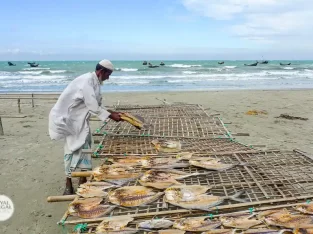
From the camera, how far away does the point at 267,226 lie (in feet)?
8.78

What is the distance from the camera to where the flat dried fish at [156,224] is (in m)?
2.61

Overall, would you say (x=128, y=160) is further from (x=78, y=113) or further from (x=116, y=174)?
(x=78, y=113)

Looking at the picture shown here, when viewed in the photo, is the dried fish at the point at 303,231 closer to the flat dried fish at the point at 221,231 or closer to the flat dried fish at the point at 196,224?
the flat dried fish at the point at 221,231

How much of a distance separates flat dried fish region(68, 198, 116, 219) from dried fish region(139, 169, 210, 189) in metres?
0.54

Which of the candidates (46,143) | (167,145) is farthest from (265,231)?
(46,143)

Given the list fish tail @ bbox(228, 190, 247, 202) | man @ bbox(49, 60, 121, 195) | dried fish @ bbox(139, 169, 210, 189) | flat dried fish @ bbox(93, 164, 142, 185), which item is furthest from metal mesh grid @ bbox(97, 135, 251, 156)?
fish tail @ bbox(228, 190, 247, 202)

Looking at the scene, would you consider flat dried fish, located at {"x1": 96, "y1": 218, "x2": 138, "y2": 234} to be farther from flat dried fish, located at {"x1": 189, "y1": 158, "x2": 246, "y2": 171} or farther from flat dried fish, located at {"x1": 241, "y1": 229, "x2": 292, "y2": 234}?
flat dried fish, located at {"x1": 189, "y1": 158, "x2": 246, "y2": 171}

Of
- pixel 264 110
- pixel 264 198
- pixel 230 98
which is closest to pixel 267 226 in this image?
pixel 264 198

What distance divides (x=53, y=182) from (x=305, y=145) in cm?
568

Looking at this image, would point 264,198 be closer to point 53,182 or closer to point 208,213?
point 208,213

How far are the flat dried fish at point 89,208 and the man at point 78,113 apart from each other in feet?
4.54

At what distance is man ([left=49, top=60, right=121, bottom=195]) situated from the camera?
4.17 metres

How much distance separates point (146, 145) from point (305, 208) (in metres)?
2.44

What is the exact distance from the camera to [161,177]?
346cm
